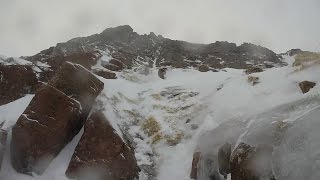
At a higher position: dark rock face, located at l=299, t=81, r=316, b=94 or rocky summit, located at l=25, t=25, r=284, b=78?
dark rock face, located at l=299, t=81, r=316, b=94

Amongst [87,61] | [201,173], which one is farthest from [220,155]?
[87,61]

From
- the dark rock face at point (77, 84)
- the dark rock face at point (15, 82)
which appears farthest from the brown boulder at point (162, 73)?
the dark rock face at point (77, 84)

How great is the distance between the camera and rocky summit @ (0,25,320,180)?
1655 cm

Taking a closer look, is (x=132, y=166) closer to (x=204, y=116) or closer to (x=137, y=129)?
(x=137, y=129)

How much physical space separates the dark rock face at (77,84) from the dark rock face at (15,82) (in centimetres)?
486

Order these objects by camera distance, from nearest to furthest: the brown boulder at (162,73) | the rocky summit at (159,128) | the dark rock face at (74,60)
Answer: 1. the rocky summit at (159,128)
2. the dark rock face at (74,60)
3. the brown boulder at (162,73)

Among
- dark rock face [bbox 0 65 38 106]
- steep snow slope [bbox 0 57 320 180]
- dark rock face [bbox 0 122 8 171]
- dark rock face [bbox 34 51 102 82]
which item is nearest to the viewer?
dark rock face [bbox 0 122 8 171]

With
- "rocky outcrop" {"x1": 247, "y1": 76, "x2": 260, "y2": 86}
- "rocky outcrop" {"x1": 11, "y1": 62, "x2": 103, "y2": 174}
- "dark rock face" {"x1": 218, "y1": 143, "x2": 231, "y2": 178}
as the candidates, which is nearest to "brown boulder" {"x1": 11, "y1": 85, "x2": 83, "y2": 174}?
"rocky outcrop" {"x1": 11, "y1": 62, "x2": 103, "y2": 174}

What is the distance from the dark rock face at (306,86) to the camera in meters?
19.8

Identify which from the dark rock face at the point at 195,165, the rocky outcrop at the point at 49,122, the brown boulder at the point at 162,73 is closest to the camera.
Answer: the dark rock face at the point at 195,165

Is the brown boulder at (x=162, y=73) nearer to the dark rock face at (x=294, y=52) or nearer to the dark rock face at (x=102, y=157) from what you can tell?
the dark rock face at (x=102, y=157)

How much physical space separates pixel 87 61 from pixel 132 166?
720 inches

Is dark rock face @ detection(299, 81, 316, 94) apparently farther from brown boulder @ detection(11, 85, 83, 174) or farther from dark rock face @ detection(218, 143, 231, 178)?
brown boulder @ detection(11, 85, 83, 174)

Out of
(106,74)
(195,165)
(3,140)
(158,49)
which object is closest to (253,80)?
(195,165)
